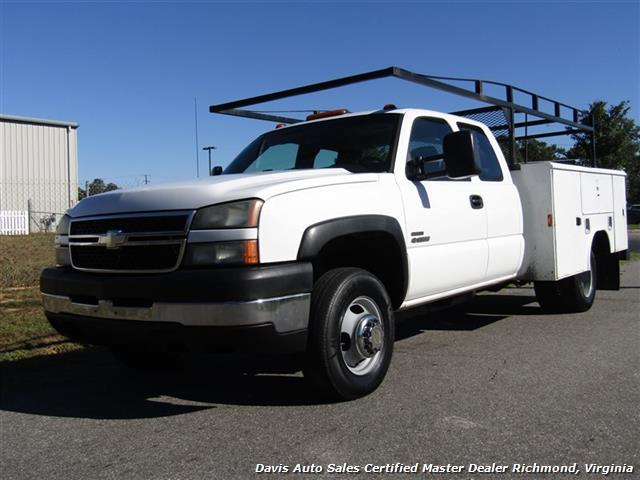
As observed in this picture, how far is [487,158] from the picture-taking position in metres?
5.69

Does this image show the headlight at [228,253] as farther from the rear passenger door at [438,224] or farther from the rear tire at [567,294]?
the rear tire at [567,294]

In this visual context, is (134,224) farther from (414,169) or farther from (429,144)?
(429,144)

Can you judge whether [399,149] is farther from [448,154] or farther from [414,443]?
[414,443]

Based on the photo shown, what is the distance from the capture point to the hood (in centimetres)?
340

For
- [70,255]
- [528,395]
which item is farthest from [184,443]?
[528,395]

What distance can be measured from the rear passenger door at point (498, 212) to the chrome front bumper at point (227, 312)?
2490mm

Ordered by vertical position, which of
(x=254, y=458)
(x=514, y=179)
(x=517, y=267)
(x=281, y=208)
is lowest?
(x=254, y=458)

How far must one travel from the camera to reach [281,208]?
3.40 m

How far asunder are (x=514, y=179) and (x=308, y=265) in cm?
339

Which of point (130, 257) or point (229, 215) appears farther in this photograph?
point (130, 257)

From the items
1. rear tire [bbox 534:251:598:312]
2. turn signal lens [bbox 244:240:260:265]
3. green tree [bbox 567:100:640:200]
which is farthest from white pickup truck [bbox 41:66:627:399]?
green tree [bbox 567:100:640:200]

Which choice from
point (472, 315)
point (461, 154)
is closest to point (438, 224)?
point (461, 154)

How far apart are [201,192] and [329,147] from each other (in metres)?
1.75

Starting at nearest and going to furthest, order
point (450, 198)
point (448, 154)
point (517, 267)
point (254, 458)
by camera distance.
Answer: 1. point (254, 458)
2. point (448, 154)
3. point (450, 198)
4. point (517, 267)
